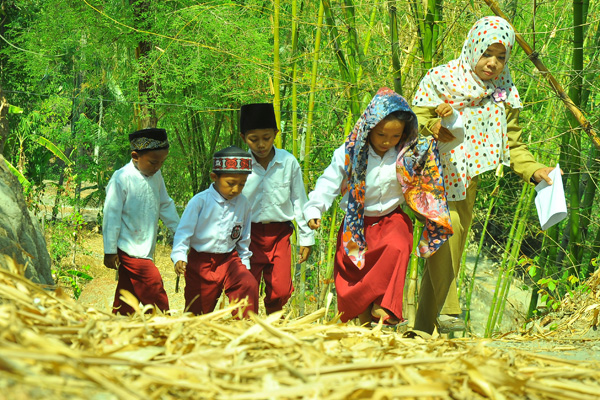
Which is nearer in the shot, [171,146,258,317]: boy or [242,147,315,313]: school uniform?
[171,146,258,317]: boy

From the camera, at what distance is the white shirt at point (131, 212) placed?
13.6 ft

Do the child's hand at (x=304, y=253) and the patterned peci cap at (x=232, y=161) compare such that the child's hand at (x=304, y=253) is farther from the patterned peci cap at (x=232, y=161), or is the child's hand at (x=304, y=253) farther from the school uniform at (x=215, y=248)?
the patterned peci cap at (x=232, y=161)

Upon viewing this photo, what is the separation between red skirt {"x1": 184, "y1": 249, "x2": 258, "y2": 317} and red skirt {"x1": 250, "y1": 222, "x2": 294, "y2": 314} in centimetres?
23

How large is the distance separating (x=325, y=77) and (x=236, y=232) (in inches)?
60.2

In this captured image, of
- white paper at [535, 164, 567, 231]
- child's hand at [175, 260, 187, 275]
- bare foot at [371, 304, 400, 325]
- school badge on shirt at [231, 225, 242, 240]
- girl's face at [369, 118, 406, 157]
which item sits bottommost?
bare foot at [371, 304, 400, 325]

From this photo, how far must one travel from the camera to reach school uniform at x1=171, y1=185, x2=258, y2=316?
406cm

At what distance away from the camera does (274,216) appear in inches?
173

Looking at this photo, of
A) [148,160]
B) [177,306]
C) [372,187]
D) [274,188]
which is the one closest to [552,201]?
[372,187]

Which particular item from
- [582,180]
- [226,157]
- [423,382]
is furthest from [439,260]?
[582,180]

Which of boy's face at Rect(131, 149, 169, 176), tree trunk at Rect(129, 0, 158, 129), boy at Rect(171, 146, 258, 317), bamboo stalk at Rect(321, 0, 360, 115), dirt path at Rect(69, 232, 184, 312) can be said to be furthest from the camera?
tree trunk at Rect(129, 0, 158, 129)

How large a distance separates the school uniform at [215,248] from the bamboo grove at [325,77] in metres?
1.21

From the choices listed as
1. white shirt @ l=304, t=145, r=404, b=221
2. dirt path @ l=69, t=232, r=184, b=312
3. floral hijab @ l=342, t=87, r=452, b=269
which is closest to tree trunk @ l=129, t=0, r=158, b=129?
dirt path @ l=69, t=232, r=184, b=312

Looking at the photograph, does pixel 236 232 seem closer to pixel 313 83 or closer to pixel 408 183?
pixel 408 183

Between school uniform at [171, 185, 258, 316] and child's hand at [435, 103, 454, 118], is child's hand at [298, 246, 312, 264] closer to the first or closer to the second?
school uniform at [171, 185, 258, 316]
